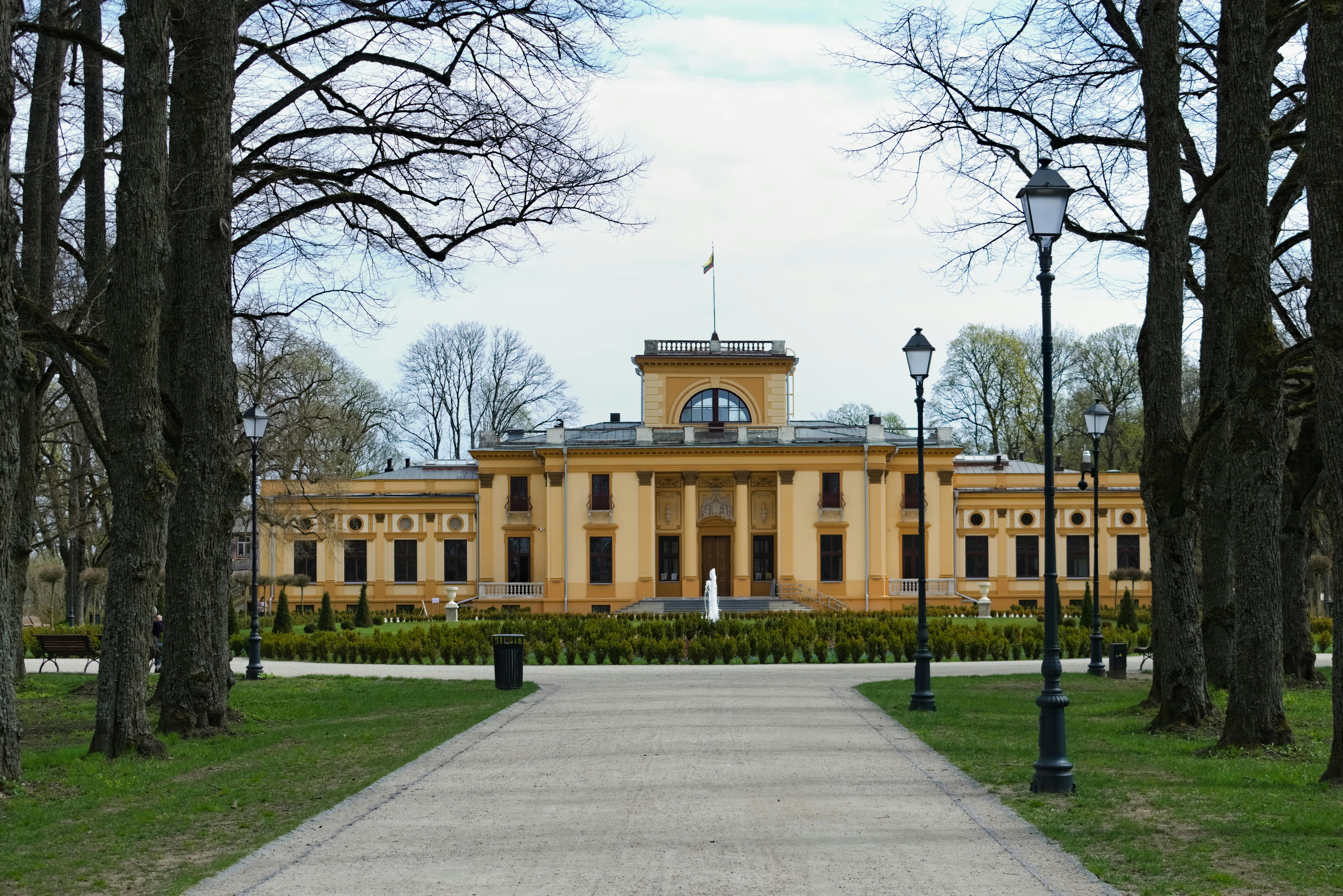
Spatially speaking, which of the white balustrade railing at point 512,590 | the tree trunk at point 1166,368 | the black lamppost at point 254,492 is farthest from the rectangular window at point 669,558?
the tree trunk at point 1166,368

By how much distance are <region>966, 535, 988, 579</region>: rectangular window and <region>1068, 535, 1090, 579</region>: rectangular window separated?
11.5ft

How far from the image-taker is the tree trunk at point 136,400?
435 inches

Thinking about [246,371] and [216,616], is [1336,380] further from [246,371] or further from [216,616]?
[246,371]

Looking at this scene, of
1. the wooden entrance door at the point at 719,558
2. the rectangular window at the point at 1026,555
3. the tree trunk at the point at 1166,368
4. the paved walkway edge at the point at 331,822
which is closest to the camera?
the paved walkway edge at the point at 331,822

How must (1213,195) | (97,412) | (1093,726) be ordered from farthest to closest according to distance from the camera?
1. (97,412)
2. (1213,195)
3. (1093,726)

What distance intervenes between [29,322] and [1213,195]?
1345 cm

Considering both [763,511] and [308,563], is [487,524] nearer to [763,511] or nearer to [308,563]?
[308,563]

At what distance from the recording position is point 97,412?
3006cm

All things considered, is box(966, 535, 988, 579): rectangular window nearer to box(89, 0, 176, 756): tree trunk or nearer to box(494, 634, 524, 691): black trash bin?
box(494, 634, 524, 691): black trash bin

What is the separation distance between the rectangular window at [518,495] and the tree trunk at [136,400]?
40.6 metres

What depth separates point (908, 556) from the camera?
51.3 meters

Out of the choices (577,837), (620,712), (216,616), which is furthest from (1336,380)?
(216,616)

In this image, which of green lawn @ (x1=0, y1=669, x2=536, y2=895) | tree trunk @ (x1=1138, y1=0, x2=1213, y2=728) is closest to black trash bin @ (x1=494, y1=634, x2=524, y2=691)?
green lawn @ (x1=0, y1=669, x2=536, y2=895)

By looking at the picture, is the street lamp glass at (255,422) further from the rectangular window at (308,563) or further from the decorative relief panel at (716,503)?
the rectangular window at (308,563)
